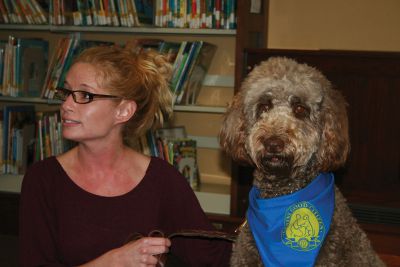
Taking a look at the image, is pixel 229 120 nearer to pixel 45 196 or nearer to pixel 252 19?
pixel 45 196

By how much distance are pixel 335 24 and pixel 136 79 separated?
1.42 m

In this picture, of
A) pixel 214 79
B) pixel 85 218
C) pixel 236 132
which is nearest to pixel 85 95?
pixel 85 218

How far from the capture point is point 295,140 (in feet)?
4.88

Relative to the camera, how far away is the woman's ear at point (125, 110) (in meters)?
1.89

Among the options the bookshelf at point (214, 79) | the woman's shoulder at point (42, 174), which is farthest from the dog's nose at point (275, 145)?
the bookshelf at point (214, 79)

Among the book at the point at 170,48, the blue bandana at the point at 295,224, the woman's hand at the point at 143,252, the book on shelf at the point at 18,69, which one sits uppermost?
the book at the point at 170,48

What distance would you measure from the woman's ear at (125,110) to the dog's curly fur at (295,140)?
45cm

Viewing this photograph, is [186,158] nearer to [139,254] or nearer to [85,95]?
[85,95]

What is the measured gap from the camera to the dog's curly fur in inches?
58.8

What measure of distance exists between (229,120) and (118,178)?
18.1 inches

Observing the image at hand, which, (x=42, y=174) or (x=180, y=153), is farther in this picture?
(x=180, y=153)

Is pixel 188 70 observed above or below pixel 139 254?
above

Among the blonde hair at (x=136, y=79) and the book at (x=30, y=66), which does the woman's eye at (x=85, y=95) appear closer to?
the blonde hair at (x=136, y=79)

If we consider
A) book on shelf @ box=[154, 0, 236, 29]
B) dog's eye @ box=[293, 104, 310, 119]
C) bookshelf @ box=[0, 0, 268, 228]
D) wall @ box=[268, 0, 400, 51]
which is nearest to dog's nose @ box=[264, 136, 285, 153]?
dog's eye @ box=[293, 104, 310, 119]
